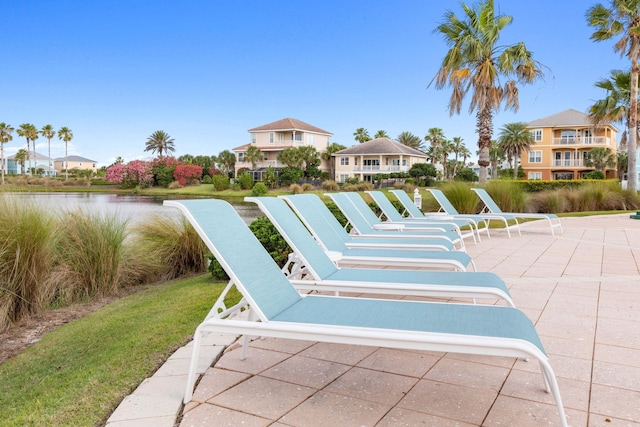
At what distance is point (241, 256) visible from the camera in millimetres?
2830

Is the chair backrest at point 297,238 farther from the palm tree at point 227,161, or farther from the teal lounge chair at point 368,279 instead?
the palm tree at point 227,161

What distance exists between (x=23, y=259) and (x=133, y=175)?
50.0 m

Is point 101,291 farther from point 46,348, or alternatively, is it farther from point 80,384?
point 80,384

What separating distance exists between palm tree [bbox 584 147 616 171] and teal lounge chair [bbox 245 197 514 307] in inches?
1988

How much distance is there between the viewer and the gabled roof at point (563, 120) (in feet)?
157

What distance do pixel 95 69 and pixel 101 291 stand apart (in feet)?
114

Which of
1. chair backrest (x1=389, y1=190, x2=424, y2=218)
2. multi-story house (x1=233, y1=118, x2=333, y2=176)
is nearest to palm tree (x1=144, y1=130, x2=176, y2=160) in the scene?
multi-story house (x1=233, y1=118, x2=333, y2=176)

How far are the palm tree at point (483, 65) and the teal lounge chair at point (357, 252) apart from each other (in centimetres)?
1479

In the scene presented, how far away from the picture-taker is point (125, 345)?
3.68m

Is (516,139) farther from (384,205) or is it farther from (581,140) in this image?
(384,205)

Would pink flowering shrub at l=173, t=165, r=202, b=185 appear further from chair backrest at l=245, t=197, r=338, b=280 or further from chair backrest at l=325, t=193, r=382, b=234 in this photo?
chair backrest at l=245, t=197, r=338, b=280

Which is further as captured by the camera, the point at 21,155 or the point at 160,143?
the point at 21,155

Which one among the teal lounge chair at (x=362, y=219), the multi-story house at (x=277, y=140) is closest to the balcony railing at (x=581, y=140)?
the multi-story house at (x=277, y=140)

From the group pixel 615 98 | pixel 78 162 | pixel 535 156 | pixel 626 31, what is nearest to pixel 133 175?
pixel 535 156
